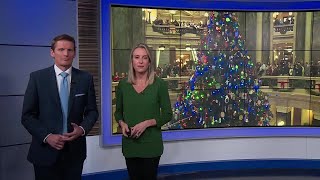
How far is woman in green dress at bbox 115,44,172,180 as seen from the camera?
7.09 feet

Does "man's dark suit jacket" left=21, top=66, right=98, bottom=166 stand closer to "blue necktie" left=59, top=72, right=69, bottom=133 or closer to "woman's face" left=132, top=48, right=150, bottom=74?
"blue necktie" left=59, top=72, right=69, bottom=133

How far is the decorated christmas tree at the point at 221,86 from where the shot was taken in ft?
14.1

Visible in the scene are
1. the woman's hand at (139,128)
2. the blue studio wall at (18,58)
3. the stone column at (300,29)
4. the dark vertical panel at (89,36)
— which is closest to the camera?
the woman's hand at (139,128)

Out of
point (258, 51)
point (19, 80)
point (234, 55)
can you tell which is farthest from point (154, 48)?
point (19, 80)

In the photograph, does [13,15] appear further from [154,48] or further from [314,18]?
[314,18]

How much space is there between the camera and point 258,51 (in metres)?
4.45

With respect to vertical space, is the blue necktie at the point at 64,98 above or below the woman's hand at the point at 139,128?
above

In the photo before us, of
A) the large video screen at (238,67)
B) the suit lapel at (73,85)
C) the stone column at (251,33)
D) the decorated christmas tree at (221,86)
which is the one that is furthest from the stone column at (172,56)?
the suit lapel at (73,85)

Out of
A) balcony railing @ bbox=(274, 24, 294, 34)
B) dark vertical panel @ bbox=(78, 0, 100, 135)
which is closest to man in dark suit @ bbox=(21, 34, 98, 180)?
dark vertical panel @ bbox=(78, 0, 100, 135)

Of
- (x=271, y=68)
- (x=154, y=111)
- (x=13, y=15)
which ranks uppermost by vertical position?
(x=13, y=15)

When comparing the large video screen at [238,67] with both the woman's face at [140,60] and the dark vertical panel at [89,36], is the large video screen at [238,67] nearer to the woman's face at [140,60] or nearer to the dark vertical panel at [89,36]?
the dark vertical panel at [89,36]

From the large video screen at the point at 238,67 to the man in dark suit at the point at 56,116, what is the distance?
7.91 ft

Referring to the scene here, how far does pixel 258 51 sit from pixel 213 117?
1046 millimetres

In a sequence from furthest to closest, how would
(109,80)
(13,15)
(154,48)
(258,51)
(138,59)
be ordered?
(258,51), (154,48), (109,80), (13,15), (138,59)
